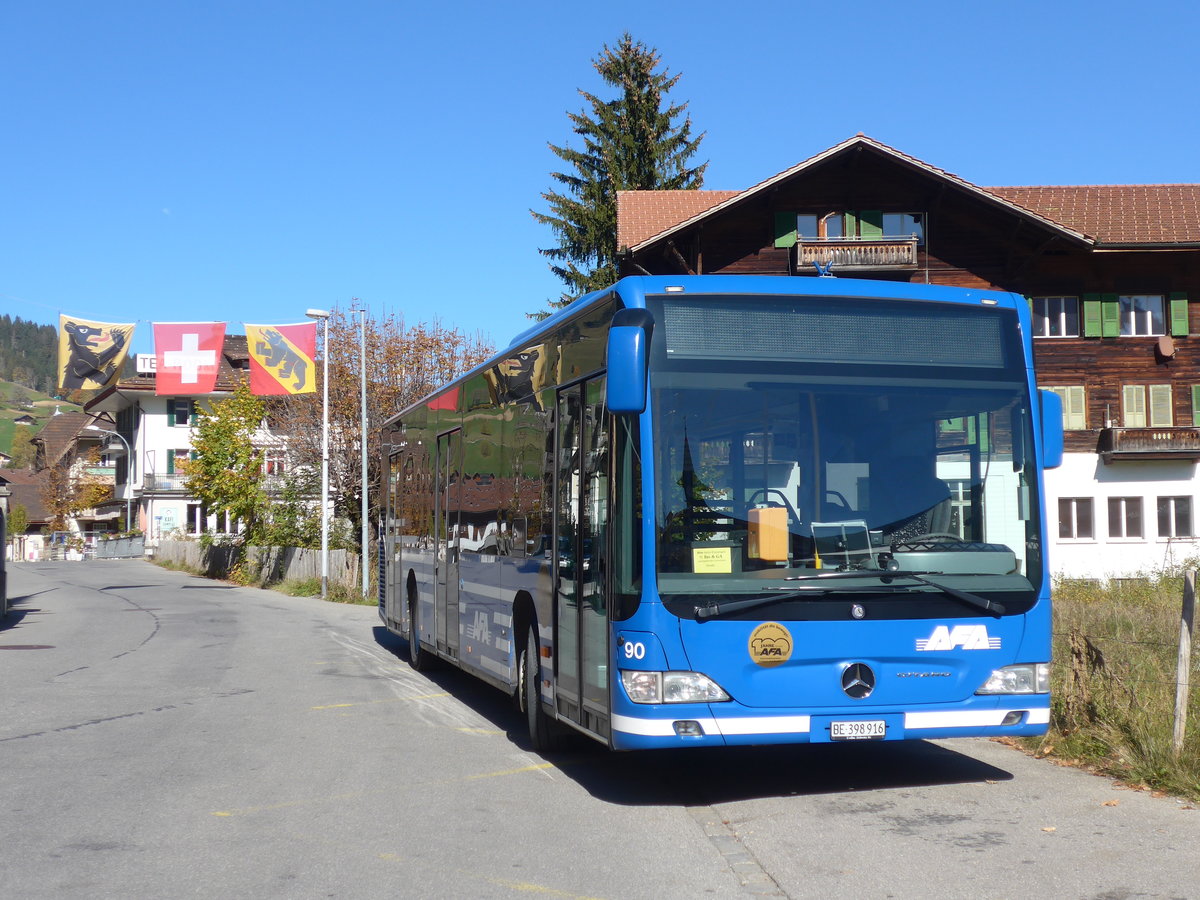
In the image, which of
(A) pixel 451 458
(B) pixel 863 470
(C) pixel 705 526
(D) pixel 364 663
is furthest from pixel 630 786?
(D) pixel 364 663

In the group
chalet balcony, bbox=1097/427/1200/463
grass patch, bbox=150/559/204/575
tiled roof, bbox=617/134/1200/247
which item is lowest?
grass patch, bbox=150/559/204/575

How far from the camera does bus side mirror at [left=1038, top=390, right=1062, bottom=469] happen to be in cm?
801

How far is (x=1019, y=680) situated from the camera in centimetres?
779

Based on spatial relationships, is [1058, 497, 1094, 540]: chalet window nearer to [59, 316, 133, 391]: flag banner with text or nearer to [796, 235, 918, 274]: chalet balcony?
[796, 235, 918, 274]: chalet balcony

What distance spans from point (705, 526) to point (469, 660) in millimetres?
5312

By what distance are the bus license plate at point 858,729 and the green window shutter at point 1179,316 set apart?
3652 centimetres

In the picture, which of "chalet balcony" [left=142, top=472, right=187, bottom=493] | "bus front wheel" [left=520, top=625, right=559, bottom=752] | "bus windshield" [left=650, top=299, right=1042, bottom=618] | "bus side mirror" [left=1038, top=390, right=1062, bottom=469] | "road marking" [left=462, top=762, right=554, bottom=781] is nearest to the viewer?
"bus windshield" [left=650, top=299, right=1042, bottom=618]

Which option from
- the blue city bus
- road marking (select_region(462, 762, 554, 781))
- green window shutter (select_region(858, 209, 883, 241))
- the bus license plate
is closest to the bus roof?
the blue city bus

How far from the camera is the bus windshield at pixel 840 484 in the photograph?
7.41 m

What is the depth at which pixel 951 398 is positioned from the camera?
26.0 feet

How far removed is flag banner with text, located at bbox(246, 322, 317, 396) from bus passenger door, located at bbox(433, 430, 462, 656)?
18.5 m

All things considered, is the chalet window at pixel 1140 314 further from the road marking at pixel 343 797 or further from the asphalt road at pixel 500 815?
the road marking at pixel 343 797

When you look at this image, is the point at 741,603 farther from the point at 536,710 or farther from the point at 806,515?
the point at 536,710

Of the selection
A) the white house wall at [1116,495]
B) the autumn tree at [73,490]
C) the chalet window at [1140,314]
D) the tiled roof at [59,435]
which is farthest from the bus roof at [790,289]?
the tiled roof at [59,435]
